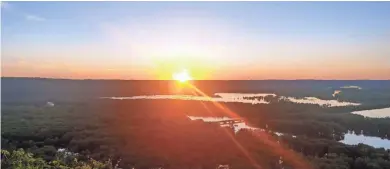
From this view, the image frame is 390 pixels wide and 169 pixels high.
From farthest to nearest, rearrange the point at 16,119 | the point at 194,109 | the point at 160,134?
the point at 194,109 → the point at 16,119 → the point at 160,134

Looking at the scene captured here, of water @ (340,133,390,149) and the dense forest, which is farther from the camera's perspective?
water @ (340,133,390,149)

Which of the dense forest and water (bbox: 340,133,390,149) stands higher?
the dense forest

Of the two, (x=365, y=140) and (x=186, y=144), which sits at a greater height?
(x=186, y=144)

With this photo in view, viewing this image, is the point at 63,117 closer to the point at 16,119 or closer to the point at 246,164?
the point at 16,119

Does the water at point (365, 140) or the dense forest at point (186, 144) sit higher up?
the dense forest at point (186, 144)

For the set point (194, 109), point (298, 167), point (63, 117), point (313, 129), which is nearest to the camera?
point (298, 167)

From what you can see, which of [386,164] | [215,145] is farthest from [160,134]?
[386,164]

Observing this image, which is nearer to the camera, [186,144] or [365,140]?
[186,144]

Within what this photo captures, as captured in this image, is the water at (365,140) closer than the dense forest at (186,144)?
No
